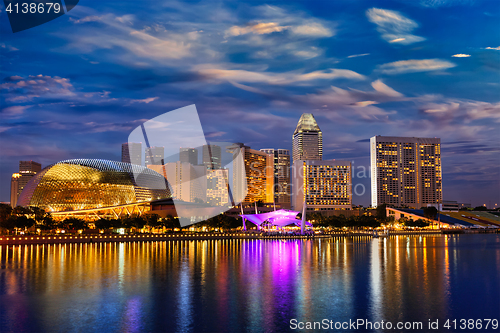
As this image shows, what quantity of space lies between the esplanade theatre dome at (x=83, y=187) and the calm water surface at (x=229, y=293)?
6351 cm

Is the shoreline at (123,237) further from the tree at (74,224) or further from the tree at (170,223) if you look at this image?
the tree at (170,223)

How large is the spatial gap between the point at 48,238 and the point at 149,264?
38.7m

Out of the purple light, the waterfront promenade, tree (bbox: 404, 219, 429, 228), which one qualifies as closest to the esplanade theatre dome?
the waterfront promenade

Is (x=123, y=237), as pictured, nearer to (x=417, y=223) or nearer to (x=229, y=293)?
(x=229, y=293)

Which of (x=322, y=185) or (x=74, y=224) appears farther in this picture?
(x=322, y=185)

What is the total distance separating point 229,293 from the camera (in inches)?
1021

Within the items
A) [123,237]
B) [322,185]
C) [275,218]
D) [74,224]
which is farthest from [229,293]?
[322,185]

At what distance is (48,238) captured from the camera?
70125mm

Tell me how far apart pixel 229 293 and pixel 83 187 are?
8704 cm

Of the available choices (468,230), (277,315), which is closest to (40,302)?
(277,315)

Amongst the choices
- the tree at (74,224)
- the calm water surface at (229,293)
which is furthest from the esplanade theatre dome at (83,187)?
the calm water surface at (229,293)

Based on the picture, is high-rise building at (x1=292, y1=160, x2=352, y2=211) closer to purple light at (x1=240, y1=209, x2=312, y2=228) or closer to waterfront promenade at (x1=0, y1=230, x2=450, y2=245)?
purple light at (x1=240, y1=209, x2=312, y2=228)

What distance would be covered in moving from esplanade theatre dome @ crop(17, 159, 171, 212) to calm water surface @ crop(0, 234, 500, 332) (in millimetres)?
63513

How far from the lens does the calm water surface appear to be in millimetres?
19828
